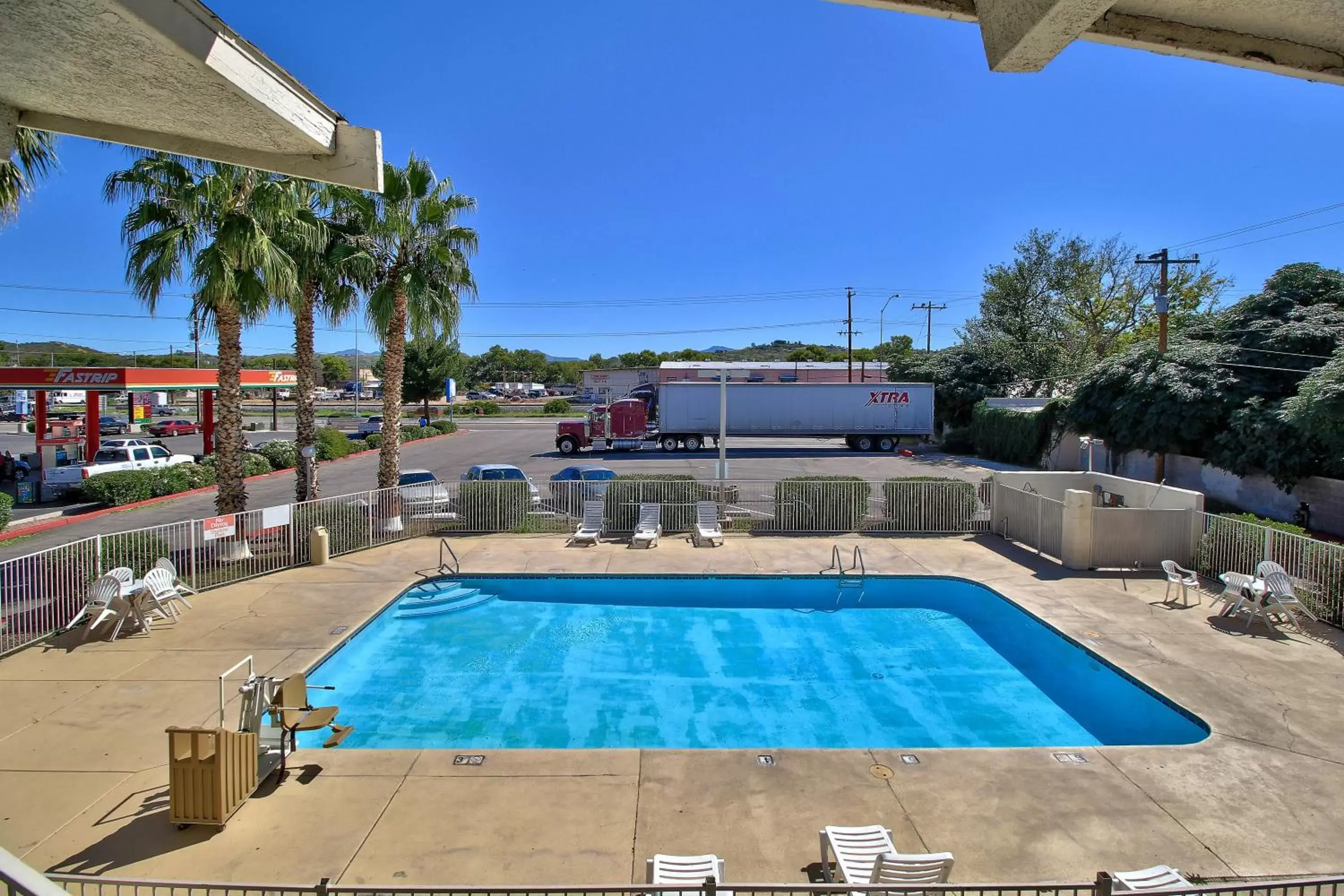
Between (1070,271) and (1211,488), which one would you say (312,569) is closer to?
(1211,488)

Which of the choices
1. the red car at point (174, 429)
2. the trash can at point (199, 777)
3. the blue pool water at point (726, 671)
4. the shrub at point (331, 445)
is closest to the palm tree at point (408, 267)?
the blue pool water at point (726, 671)

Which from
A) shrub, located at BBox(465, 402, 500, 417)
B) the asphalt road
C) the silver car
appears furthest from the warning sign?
shrub, located at BBox(465, 402, 500, 417)

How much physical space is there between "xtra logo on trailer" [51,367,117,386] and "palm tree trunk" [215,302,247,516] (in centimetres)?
1539

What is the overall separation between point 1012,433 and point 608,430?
20.5 metres

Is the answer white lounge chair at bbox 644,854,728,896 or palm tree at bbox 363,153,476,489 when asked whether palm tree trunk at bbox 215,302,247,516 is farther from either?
white lounge chair at bbox 644,854,728,896

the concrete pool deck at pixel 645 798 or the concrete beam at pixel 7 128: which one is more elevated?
the concrete beam at pixel 7 128

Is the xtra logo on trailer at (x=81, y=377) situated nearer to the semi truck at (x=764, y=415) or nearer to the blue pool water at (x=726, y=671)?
the semi truck at (x=764, y=415)

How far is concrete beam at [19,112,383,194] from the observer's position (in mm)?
5074

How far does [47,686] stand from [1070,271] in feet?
167

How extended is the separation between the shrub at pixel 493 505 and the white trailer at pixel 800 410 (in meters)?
22.9

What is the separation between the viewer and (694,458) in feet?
125

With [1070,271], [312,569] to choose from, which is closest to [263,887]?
[312,569]

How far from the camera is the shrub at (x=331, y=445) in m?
35.6

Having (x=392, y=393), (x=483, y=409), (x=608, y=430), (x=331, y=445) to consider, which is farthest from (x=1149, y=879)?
(x=483, y=409)
